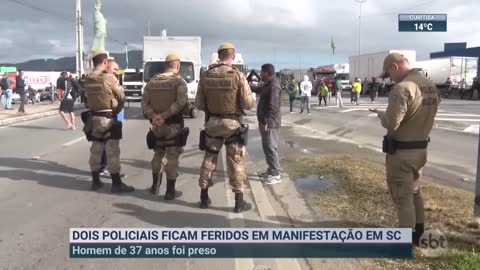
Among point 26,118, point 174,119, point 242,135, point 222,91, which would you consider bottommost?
point 26,118

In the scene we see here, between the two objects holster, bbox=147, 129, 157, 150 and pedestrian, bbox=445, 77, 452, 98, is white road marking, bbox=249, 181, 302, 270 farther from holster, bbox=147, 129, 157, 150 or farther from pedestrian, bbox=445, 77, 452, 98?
pedestrian, bbox=445, 77, 452, 98

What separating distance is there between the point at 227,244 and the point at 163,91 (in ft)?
8.27

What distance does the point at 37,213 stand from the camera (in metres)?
6.10

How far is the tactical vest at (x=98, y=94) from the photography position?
702 cm

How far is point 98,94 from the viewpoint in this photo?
23.0 feet

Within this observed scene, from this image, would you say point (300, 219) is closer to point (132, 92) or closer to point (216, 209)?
point (216, 209)

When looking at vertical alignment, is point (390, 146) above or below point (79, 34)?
below

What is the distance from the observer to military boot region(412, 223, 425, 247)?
183 inches

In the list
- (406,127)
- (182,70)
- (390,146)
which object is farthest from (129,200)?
(182,70)

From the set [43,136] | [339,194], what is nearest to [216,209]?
[339,194]

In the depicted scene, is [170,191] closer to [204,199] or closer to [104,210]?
[204,199]

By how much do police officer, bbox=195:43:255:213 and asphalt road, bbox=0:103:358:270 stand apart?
1.67 feet

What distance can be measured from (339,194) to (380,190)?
547mm

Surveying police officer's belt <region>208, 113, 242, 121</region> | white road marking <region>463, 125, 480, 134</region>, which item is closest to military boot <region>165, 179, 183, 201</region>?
police officer's belt <region>208, 113, 242, 121</region>
